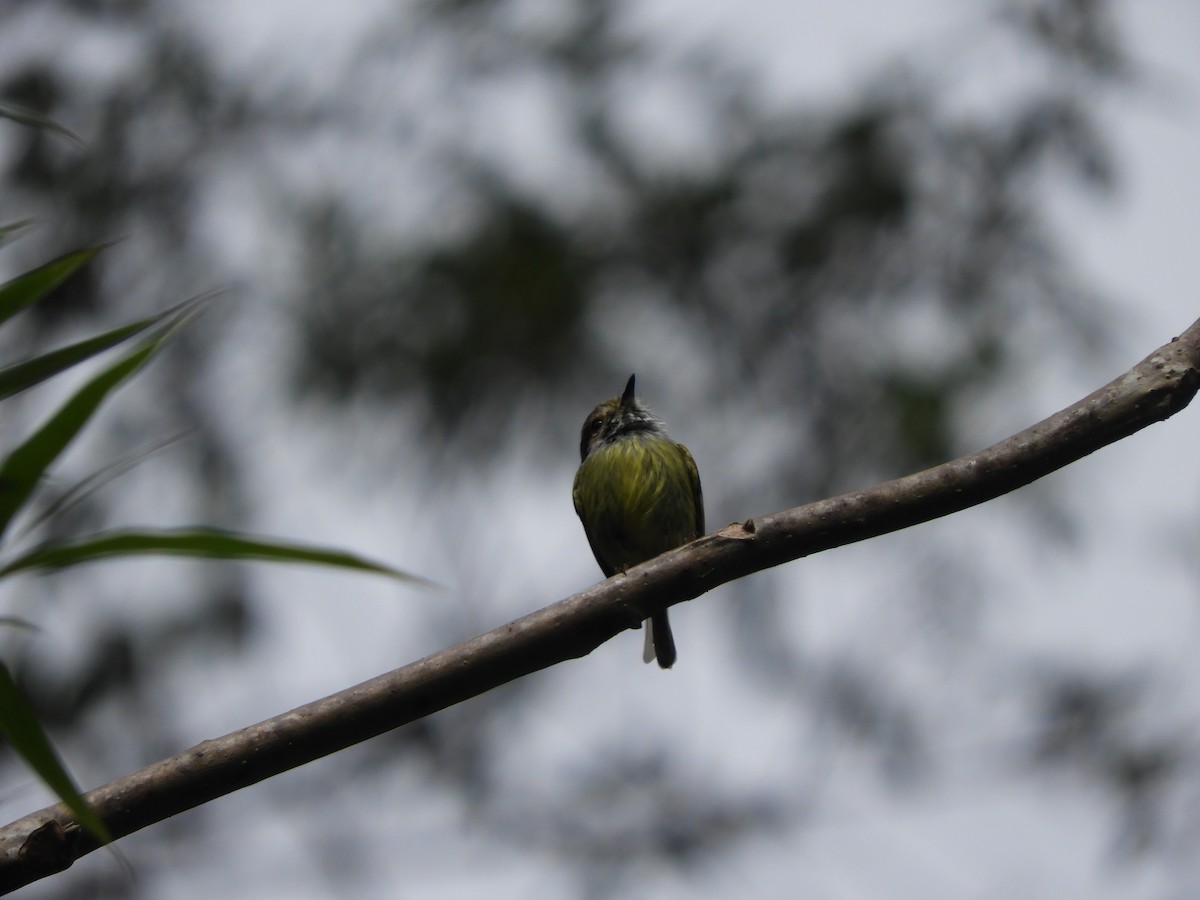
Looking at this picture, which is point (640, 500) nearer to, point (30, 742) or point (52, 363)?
point (52, 363)

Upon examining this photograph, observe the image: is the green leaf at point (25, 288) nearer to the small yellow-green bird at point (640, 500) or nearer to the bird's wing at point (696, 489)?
the small yellow-green bird at point (640, 500)

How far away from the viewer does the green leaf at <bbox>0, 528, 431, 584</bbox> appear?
1396mm

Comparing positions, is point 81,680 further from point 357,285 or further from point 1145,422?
point 1145,422

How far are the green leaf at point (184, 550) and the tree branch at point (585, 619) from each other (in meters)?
0.65

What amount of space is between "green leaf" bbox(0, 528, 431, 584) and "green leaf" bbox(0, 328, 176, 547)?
0.26 feet

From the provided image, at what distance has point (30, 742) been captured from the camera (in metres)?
1.40

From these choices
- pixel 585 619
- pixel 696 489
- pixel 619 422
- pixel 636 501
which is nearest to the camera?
pixel 585 619

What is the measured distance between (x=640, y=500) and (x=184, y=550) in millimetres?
4017

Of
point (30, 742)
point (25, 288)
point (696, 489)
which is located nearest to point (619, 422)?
point (696, 489)

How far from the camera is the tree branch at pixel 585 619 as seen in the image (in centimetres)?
196

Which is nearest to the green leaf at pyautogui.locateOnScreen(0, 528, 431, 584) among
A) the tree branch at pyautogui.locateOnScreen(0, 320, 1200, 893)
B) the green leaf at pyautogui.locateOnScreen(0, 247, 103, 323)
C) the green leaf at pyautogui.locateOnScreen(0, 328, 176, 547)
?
the green leaf at pyautogui.locateOnScreen(0, 328, 176, 547)

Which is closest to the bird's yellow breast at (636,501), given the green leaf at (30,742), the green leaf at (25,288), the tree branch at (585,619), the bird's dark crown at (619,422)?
the bird's dark crown at (619,422)

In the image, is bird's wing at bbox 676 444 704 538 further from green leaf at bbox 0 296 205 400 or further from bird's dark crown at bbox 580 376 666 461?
green leaf at bbox 0 296 205 400

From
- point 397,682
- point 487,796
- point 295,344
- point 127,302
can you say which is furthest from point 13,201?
point 397,682
